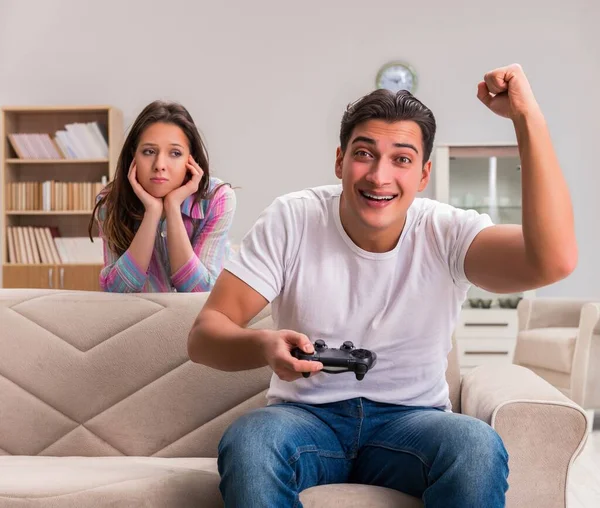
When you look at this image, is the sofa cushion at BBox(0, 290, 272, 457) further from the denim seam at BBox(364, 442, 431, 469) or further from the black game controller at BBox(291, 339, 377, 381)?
the black game controller at BBox(291, 339, 377, 381)

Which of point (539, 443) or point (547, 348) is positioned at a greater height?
point (539, 443)

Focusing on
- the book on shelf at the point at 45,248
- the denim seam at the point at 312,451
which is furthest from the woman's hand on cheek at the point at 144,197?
the book on shelf at the point at 45,248

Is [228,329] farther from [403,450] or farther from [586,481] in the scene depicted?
[586,481]

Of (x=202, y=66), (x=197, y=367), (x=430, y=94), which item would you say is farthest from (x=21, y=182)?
(x=197, y=367)

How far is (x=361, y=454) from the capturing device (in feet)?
5.52

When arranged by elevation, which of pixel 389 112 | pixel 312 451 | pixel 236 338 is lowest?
pixel 312 451

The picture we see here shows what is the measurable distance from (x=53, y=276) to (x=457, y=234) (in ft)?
16.3

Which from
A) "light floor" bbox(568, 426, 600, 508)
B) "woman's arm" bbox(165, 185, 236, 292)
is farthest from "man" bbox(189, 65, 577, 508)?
"light floor" bbox(568, 426, 600, 508)

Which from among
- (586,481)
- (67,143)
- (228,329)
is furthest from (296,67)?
(228,329)

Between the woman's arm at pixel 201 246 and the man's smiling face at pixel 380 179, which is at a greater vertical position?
the man's smiling face at pixel 380 179

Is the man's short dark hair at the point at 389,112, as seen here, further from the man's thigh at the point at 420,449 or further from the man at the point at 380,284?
the man's thigh at the point at 420,449

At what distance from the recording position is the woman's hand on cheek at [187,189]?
2488mm

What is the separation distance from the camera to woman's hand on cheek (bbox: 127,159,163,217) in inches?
97.2

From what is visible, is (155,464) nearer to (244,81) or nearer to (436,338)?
(436,338)
